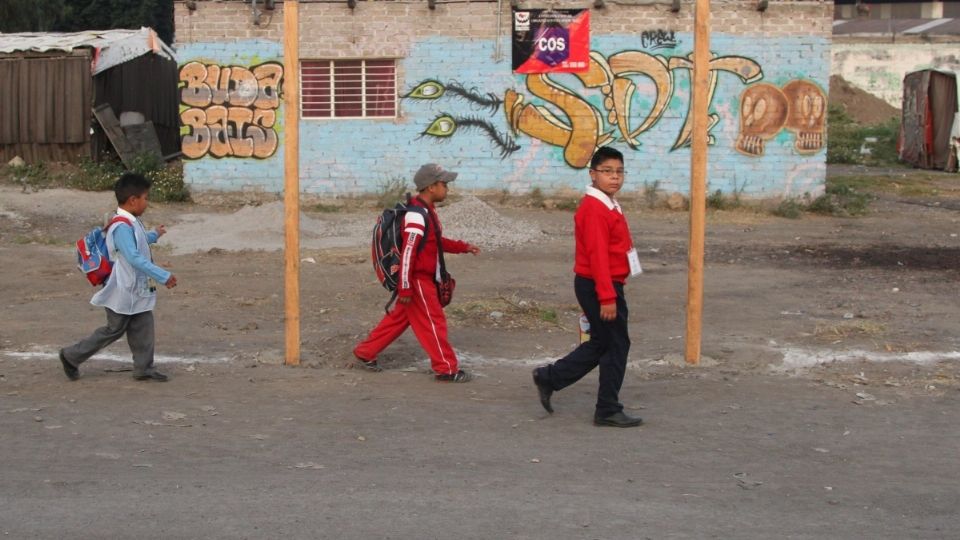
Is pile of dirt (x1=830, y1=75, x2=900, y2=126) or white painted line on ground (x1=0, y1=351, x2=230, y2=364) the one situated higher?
pile of dirt (x1=830, y1=75, x2=900, y2=126)

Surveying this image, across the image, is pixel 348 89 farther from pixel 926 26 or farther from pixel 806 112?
pixel 926 26

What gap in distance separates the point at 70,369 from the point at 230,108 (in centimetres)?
1137

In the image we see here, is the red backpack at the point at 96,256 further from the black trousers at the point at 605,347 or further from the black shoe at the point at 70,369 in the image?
the black trousers at the point at 605,347

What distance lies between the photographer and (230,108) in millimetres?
17969

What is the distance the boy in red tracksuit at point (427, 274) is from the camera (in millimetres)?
6992

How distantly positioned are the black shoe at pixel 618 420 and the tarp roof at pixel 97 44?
53.0 ft

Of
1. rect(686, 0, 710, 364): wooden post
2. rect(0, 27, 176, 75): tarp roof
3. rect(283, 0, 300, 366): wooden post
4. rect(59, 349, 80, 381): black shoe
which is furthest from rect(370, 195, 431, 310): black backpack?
rect(0, 27, 176, 75): tarp roof

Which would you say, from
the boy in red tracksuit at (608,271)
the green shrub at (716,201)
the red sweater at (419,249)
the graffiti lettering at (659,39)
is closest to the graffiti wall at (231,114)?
the graffiti lettering at (659,39)

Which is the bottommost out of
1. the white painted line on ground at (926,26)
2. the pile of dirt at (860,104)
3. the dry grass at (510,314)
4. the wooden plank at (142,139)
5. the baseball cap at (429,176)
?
the dry grass at (510,314)

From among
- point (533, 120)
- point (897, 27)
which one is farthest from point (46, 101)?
point (897, 27)

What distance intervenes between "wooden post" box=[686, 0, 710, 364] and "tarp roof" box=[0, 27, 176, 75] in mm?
15223

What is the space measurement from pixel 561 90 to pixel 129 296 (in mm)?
11750

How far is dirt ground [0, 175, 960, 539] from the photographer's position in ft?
16.1

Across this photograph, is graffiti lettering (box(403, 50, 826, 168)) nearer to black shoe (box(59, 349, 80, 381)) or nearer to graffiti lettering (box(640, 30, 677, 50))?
graffiti lettering (box(640, 30, 677, 50))
